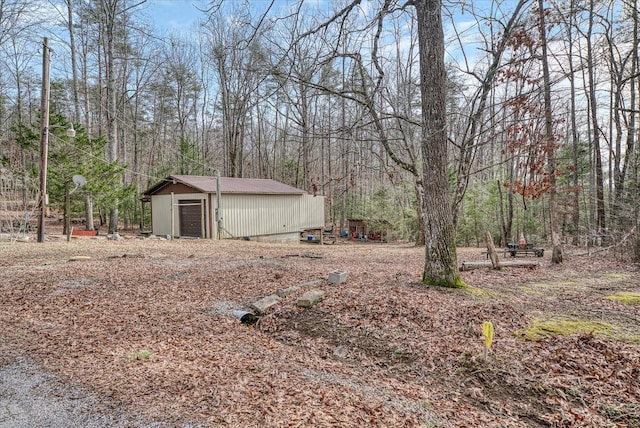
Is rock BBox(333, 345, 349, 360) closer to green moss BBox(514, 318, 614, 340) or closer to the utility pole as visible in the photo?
green moss BBox(514, 318, 614, 340)

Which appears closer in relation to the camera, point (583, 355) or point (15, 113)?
point (583, 355)

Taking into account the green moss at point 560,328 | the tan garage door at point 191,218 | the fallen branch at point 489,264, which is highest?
the tan garage door at point 191,218

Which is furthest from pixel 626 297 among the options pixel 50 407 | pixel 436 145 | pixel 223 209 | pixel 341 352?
pixel 223 209

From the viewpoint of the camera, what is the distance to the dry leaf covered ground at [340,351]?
7.76 feet

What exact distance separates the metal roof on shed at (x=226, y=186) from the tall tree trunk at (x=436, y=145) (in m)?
12.1

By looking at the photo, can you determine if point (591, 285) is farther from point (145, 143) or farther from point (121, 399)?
point (145, 143)

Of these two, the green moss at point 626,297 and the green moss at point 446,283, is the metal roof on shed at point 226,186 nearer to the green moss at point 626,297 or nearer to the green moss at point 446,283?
the green moss at point 446,283

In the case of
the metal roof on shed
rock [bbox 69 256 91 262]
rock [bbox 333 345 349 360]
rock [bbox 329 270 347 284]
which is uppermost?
the metal roof on shed

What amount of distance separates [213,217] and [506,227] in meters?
13.7

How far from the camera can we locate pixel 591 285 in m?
5.66

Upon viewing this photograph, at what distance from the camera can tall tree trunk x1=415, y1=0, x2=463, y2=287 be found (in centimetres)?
→ 483

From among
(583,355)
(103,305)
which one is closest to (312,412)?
(583,355)

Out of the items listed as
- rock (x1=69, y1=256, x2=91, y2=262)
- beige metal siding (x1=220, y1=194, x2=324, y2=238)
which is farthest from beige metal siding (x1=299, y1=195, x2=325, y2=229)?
rock (x1=69, y1=256, x2=91, y2=262)

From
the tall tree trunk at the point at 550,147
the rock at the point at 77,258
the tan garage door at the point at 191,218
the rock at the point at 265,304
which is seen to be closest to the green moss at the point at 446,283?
the rock at the point at 265,304
